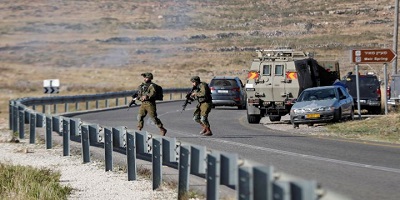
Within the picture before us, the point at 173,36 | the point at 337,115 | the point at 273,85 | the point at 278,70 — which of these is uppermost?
the point at 173,36

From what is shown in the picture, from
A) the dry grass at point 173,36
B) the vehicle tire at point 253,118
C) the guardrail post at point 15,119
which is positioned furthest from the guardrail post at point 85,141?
the dry grass at point 173,36

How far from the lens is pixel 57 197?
15.5 metres

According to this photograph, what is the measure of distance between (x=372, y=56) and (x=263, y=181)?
1081 inches

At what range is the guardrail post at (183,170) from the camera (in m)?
14.5

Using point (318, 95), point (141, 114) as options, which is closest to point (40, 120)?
point (141, 114)

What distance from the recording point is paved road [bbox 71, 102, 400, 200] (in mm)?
15995

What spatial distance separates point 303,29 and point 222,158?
122 meters

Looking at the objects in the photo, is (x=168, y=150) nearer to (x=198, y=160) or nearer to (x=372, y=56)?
(x=198, y=160)

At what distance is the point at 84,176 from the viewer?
62.3ft

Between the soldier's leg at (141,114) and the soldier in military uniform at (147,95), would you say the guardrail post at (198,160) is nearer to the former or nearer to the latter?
the soldier in military uniform at (147,95)

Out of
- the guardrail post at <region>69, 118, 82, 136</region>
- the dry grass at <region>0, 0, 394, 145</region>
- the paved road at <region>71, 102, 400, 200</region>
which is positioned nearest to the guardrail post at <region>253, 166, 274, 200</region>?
the paved road at <region>71, 102, 400, 200</region>

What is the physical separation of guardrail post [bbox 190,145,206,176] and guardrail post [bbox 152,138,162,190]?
2060mm

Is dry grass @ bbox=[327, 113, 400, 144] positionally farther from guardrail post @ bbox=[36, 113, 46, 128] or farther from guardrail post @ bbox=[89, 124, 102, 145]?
guardrail post @ bbox=[89, 124, 102, 145]

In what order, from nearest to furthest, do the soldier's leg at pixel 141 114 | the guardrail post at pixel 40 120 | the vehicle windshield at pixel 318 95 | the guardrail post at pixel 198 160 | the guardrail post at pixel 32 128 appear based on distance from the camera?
1. the guardrail post at pixel 198 160
2. the soldier's leg at pixel 141 114
3. the guardrail post at pixel 40 120
4. the guardrail post at pixel 32 128
5. the vehicle windshield at pixel 318 95
